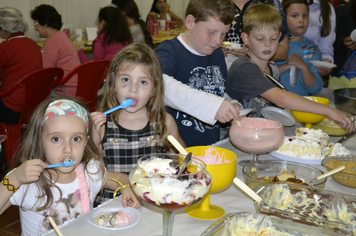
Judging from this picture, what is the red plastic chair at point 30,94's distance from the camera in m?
2.56

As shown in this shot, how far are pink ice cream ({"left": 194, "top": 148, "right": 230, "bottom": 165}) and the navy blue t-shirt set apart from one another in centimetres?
71

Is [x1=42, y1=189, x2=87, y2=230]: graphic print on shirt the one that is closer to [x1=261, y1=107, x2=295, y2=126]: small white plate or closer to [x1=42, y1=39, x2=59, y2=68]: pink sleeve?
[x1=261, y1=107, x2=295, y2=126]: small white plate

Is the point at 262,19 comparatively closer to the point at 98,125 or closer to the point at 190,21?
the point at 190,21

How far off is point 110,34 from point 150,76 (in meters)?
2.57

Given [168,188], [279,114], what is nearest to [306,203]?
[168,188]

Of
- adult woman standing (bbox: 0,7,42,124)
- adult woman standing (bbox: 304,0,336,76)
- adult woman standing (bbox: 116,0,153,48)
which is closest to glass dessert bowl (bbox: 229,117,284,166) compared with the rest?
adult woman standing (bbox: 0,7,42,124)

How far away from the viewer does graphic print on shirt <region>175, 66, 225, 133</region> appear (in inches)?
77.6

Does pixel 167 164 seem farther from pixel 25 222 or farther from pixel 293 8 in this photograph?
pixel 293 8

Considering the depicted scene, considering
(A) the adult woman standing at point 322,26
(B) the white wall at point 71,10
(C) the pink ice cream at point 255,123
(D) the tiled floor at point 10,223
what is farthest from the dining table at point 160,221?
(B) the white wall at point 71,10

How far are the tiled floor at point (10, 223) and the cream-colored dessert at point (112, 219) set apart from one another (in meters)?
1.50

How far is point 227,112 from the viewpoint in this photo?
148 cm

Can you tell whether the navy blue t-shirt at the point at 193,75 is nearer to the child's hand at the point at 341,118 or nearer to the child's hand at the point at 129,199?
the child's hand at the point at 341,118

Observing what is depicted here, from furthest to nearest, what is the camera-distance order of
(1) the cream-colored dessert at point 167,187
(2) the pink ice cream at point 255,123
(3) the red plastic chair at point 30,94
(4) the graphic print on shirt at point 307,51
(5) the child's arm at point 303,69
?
(4) the graphic print on shirt at point 307,51, (5) the child's arm at point 303,69, (3) the red plastic chair at point 30,94, (2) the pink ice cream at point 255,123, (1) the cream-colored dessert at point 167,187

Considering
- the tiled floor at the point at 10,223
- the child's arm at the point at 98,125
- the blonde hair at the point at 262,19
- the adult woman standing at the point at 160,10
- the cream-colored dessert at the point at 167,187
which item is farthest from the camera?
the adult woman standing at the point at 160,10
